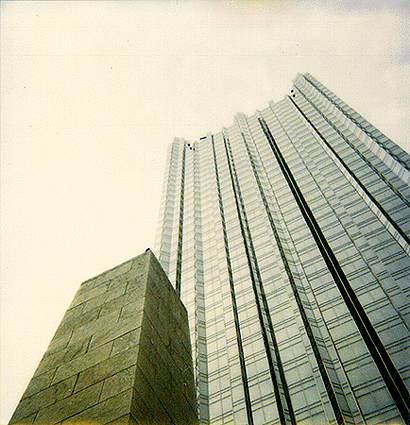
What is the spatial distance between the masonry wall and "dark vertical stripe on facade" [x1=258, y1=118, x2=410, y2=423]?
27967 millimetres

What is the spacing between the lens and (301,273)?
1918 inches

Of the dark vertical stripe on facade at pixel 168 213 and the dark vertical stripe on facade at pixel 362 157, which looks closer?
the dark vertical stripe on facade at pixel 362 157

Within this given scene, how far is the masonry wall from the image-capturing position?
8.91m

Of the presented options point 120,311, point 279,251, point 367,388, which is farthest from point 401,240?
point 120,311

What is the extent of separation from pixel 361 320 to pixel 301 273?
10.3 metres

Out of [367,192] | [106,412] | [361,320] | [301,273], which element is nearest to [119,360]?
[106,412]

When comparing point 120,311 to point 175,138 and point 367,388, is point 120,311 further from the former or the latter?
point 175,138

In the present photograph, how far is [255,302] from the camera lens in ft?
149

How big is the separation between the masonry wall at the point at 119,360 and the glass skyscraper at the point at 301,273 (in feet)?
85.6

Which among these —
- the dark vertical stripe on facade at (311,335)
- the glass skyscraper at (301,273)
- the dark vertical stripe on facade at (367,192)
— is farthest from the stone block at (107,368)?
the dark vertical stripe on facade at (367,192)

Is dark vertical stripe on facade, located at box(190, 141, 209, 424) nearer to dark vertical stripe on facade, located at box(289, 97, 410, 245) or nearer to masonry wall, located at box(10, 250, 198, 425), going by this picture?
dark vertical stripe on facade, located at box(289, 97, 410, 245)

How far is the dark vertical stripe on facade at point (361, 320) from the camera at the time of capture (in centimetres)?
3247

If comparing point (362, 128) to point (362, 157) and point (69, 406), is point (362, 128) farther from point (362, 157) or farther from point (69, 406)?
point (69, 406)

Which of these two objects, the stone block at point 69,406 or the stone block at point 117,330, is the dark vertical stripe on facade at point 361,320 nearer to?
the stone block at point 117,330
